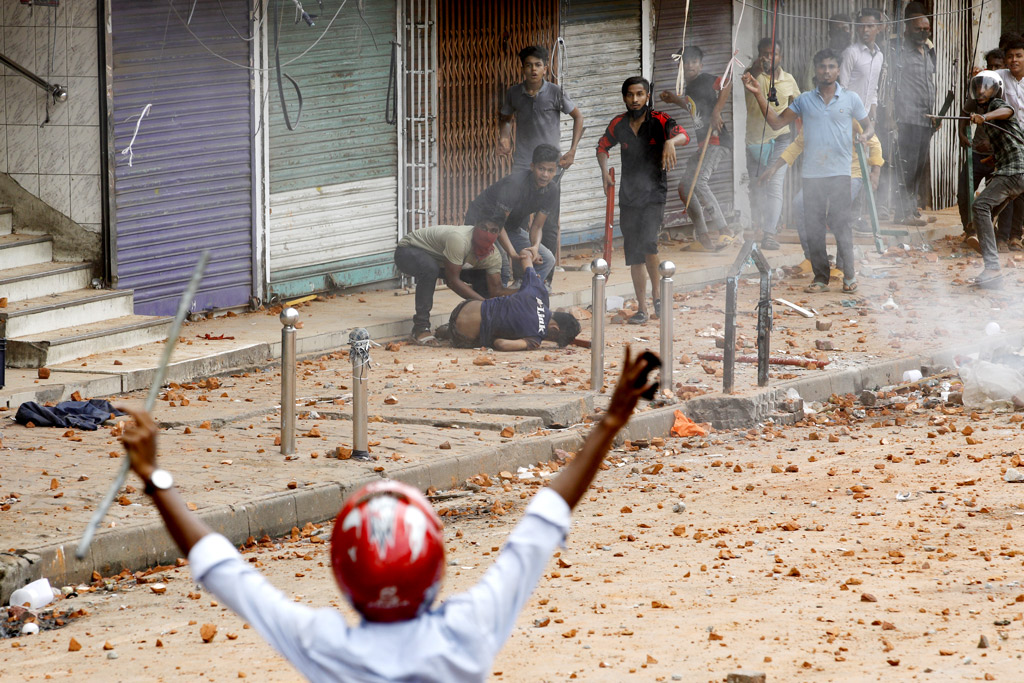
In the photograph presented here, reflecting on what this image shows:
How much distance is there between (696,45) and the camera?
18.0m

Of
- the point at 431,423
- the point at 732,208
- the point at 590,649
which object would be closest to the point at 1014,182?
the point at 732,208

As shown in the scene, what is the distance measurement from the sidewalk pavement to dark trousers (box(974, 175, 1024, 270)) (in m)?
2.34

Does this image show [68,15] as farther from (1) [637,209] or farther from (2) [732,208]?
(2) [732,208]

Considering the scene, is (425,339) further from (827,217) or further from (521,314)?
(827,217)

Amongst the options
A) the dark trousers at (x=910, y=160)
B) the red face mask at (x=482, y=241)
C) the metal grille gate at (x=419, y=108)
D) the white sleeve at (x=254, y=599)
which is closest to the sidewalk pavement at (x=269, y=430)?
the red face mask at (x=482, y=241)

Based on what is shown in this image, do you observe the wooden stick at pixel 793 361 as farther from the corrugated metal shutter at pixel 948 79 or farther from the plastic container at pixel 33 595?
the corrugated metal shutter at pixel 948 79

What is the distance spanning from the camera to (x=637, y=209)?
39.0ft

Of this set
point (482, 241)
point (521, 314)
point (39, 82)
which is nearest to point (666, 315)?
point (521, 314)

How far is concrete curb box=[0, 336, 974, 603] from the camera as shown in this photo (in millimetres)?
5855

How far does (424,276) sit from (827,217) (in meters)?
4.13

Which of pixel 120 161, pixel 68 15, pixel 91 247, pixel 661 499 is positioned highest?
pixel 68 15

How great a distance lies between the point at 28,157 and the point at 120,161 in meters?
0.70

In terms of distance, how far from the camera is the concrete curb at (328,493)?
5.86 metres

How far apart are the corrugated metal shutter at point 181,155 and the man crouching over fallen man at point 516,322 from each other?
88.3 inches
